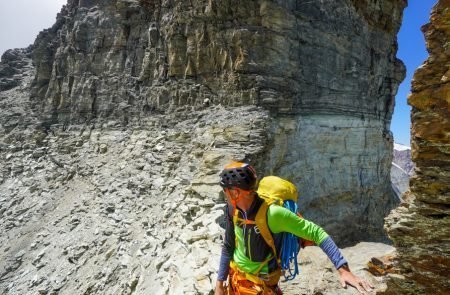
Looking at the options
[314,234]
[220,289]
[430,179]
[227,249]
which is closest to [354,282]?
[314,234]

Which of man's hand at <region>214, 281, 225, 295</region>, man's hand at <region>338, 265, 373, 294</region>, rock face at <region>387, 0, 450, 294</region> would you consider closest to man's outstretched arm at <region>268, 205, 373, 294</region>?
man's hand at <region>338, 265, 373, 294</region>

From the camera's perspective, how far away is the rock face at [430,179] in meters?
4.69

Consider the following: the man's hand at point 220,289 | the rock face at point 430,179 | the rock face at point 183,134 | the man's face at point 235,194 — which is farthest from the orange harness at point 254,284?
the rock face at point 183,134

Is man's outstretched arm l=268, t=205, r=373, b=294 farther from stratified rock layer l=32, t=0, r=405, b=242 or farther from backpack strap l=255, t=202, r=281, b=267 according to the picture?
stratified rock layer l=32, t=0, r=405, b=242

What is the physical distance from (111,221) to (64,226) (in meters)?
3.88

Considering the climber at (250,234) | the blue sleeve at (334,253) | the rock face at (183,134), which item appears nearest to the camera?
the blue sleeve at (334,253)

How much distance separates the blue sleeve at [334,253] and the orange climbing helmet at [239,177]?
1.05m

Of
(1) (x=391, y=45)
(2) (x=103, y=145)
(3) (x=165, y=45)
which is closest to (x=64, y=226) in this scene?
(2) (x=103, y=145)

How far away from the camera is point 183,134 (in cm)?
1806

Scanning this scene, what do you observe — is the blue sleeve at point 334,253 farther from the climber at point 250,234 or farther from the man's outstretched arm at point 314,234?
the climber at point 250,234

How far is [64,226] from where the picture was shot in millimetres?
18234

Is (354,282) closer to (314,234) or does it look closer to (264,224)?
A: (314,234)

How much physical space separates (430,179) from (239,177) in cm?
278

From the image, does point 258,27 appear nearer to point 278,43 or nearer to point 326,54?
point 278,43
